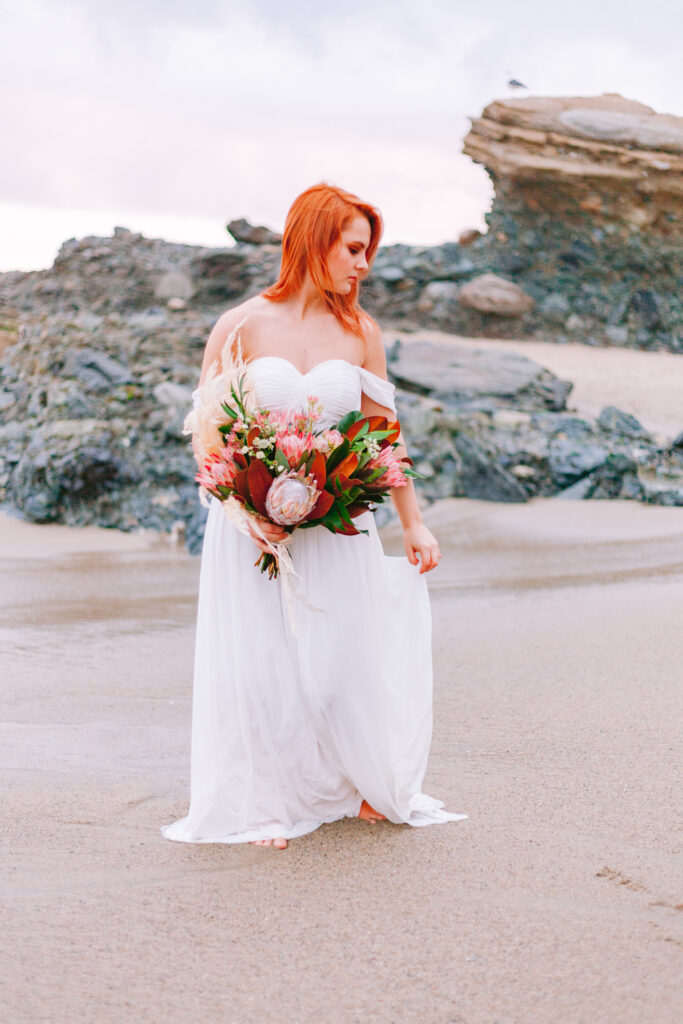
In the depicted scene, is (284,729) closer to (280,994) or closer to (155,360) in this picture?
(280,994)

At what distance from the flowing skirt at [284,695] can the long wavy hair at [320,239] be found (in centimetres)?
74

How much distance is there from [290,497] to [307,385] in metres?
0.48

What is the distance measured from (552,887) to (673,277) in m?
20.1

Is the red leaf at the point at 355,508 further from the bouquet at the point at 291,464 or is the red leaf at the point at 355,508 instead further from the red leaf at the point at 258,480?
Answer: the red leaf at the point at 258,480

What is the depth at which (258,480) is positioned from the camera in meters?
3.05

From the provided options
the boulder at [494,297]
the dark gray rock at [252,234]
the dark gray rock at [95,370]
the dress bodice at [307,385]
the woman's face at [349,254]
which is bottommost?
the dress bodice at [307,385]

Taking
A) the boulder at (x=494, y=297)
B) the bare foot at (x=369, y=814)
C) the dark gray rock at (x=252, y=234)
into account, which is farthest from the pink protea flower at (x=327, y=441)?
the dark gray rock at (x=252, y=234)

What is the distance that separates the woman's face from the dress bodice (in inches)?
11.0

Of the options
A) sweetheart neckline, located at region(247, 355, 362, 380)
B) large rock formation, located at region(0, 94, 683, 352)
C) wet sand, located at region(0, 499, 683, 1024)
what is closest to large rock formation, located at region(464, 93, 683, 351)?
large rock formation, located at region(0, 94, 683, 352)

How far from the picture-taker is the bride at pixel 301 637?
333 centimetres

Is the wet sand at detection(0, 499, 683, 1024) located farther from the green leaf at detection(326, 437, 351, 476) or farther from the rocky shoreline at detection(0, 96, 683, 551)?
the rocky shoreline at detection(0, 96, 683, 551)

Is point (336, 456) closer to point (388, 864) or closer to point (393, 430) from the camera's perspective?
point (393, 430)

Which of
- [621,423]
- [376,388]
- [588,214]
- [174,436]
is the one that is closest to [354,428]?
[376,388]

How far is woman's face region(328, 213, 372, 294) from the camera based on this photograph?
11.1ft
